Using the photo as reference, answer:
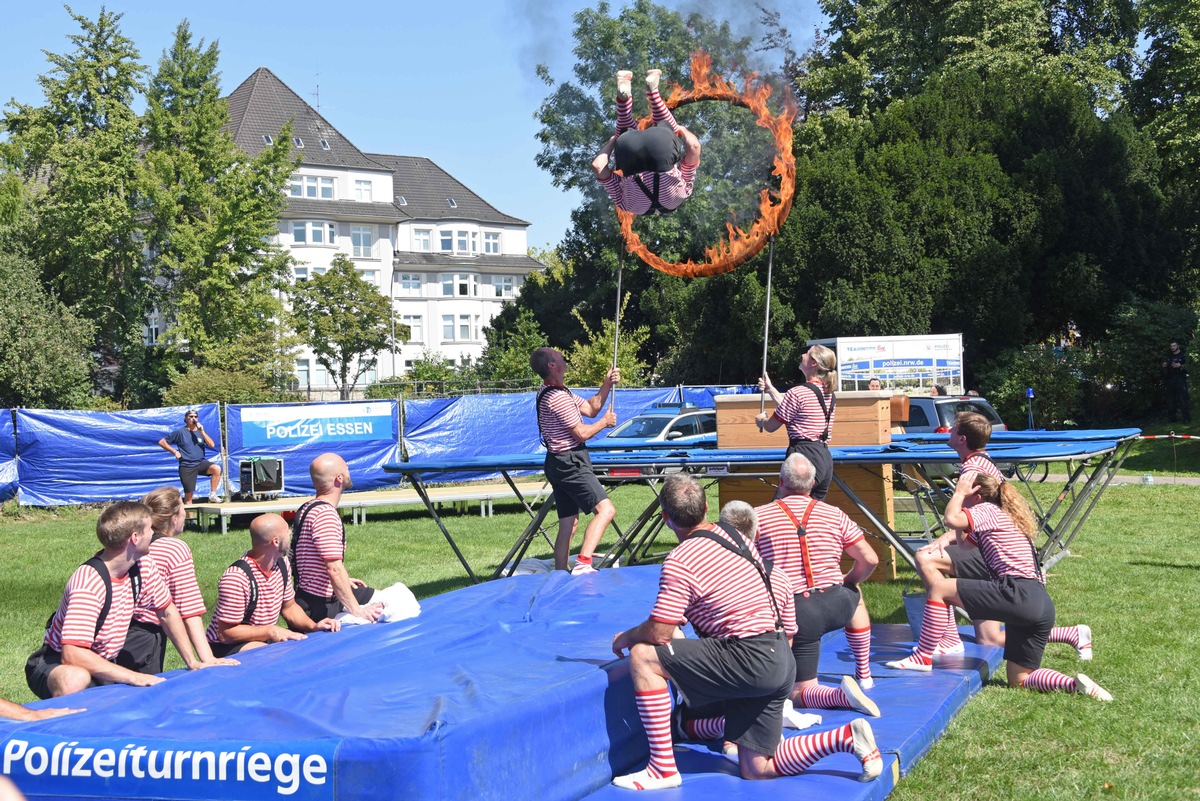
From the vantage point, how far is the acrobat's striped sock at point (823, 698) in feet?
21.3

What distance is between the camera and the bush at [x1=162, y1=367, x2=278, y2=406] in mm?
31031

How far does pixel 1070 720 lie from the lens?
260 inches

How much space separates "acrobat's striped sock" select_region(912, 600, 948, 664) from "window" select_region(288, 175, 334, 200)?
60.1 meters

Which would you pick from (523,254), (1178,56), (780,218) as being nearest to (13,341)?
(780,218)

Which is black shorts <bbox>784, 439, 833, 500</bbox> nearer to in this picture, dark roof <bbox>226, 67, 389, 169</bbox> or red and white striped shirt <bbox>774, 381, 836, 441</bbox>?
red and white striped shirt <bbox>774, 381, 836, 441</bbox>

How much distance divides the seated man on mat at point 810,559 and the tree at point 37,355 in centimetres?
3150

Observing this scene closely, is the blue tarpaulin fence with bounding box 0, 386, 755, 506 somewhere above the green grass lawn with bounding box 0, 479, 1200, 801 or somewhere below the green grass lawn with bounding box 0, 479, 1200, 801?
above

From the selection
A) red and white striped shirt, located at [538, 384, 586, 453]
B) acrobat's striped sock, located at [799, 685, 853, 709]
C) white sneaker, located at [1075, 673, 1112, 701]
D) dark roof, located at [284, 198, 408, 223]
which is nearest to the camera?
acrobat's striped sock, located at [799, 685, 853, 709]

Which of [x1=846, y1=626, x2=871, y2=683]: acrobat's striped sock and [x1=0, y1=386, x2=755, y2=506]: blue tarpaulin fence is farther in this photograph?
[x1=0, y1=386, x2=755, y2=506]: blue tarpaulin fence

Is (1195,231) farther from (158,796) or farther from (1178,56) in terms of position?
(158,796)

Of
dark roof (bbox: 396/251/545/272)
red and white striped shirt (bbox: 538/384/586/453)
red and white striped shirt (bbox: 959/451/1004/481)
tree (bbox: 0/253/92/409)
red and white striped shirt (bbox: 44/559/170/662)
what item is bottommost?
red and white striped shirt (bbox: 44/559/170/662)

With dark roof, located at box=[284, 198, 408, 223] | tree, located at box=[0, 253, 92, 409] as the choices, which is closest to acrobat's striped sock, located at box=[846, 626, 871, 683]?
tree, located at box=[0, 253, 92, 409]

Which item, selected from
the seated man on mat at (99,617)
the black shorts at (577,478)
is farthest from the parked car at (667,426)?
the seated man on mat at (99,617)

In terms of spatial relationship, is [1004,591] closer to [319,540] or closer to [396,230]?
[319,540]
